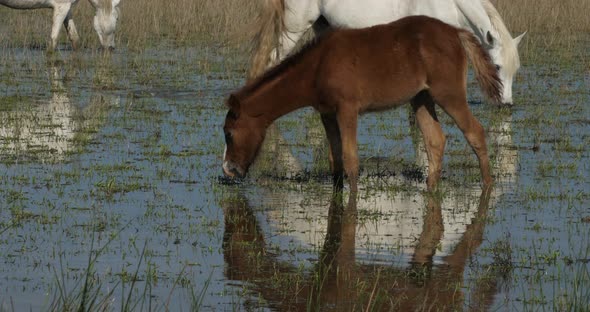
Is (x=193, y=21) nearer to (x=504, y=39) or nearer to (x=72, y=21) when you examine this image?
(x=72, y=21)

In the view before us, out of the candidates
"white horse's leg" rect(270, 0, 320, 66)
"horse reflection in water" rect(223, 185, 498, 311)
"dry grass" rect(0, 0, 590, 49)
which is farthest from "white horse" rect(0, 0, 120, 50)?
"horse reflection in water" rect(223, 185, 498, 311)

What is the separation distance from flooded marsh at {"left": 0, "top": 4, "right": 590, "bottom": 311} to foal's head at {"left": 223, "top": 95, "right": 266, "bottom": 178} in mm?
242

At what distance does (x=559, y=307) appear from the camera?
5.56 metres

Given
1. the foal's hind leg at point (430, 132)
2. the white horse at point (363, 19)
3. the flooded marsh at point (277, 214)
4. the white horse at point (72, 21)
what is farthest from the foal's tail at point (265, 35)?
the white horse at point (72, 21)

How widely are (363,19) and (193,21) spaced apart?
950cm

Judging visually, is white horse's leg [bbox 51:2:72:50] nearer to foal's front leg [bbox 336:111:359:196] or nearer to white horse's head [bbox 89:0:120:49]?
white horse's head [bbox 89:0:120:49]

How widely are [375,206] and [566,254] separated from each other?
72.1 inches

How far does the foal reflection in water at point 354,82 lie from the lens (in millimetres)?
8844

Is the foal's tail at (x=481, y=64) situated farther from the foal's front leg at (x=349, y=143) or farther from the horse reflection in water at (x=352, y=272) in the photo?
the horse reflection in water at (x=352, y=272)

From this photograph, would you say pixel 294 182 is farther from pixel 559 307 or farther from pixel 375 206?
pixel 559 307

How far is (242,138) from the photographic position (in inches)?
354

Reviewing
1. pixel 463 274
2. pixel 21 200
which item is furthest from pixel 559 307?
pixel 21 200

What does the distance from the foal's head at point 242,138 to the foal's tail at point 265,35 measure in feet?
10.9

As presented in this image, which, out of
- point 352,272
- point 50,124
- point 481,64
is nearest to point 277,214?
point 352,272
